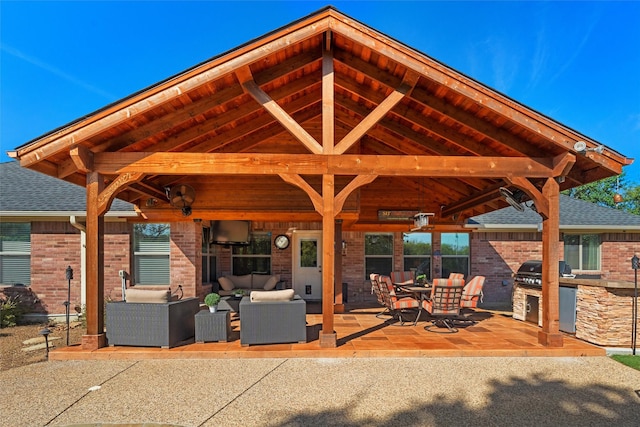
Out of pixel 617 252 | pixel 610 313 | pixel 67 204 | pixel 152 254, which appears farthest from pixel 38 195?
pixel 617 252

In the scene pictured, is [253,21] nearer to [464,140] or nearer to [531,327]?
[464,140]

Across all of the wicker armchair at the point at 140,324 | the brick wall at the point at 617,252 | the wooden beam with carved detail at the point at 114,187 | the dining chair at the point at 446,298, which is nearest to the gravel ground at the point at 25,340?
the wicker armchair at the point at 140,324

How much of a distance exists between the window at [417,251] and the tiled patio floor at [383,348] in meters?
4.56

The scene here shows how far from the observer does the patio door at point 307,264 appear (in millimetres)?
11289

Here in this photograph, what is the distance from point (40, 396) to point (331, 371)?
3.30 m

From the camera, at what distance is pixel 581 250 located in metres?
11.5

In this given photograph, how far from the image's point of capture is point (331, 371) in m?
4.90

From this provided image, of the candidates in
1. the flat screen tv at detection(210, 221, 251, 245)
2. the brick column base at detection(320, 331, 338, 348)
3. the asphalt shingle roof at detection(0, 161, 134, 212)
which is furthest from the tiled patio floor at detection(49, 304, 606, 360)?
the asphalt shingle roof at detection(0, 161, 134, 212)

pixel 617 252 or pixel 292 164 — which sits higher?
pixel 292 164

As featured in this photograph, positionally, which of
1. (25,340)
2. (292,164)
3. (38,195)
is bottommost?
(25,340)

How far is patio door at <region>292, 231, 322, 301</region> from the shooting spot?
11.3 metres

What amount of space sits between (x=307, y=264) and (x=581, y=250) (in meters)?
8.33

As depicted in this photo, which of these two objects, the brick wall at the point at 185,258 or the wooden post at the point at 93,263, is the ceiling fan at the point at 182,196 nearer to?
the brick wall at the point at 185,258

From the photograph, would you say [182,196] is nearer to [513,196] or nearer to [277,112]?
[277,112]
